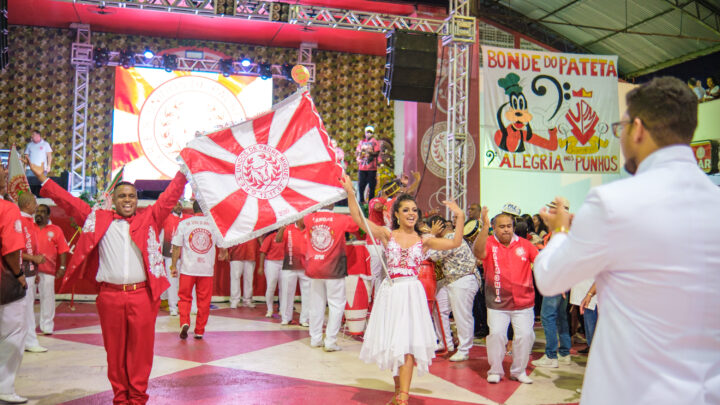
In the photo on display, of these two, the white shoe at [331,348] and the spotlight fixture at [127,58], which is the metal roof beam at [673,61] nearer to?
the spotlight fixture at [127,58]

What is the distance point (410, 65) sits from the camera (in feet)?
37.4

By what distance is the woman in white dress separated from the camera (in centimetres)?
506

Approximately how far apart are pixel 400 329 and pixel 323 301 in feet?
10.2

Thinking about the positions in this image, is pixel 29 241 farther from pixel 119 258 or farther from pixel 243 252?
pixel 243 252

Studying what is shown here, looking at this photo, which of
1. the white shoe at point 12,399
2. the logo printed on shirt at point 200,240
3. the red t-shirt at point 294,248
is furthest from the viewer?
the red t-shirt at point 294,248

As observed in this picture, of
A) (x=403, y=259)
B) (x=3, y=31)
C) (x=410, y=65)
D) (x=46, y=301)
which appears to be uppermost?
(x=3, y=31)

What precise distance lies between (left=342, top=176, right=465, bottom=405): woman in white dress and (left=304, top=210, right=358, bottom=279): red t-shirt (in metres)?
2.56

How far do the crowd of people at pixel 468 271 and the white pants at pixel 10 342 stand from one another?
10mm

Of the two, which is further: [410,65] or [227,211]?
[410,65]

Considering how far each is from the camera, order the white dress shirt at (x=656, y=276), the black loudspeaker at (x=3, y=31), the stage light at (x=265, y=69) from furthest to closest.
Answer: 1. the stage light at (x=265, y=69)
2. the black loudspeaker at (x=3, y=31)
3. the white dress shirt at (x=656, y=276)

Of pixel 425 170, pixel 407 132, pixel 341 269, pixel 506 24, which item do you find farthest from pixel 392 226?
pixel 506 24

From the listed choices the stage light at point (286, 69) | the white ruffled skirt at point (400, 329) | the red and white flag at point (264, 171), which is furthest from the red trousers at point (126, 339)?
the stage light at point (286, 69)

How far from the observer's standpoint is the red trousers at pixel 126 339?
4.63m

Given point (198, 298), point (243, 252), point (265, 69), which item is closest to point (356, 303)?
point (198, 298)
